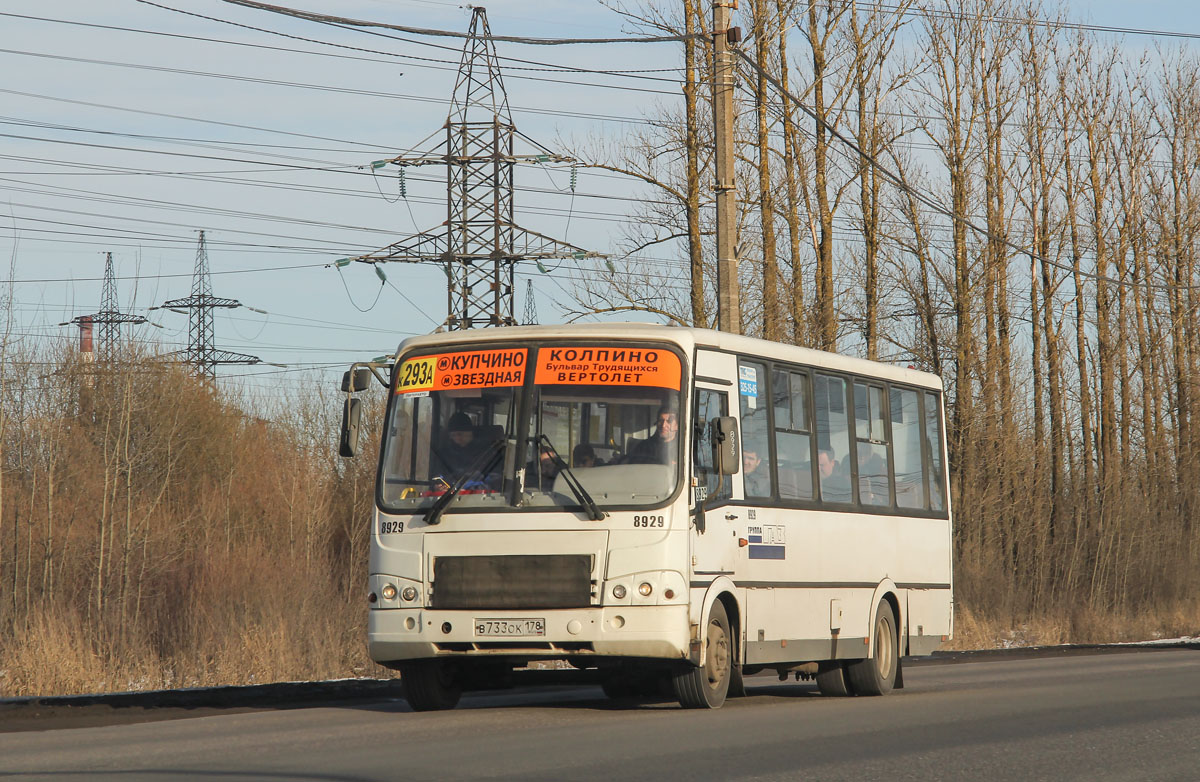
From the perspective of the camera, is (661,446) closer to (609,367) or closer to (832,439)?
(609,367)

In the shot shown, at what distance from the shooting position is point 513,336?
1304 centimetres

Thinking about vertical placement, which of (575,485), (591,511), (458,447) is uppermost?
(458,447)

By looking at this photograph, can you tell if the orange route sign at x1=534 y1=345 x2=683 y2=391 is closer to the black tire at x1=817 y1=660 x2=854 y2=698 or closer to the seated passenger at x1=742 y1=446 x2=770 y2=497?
the seated passenger at x1=742 y1=446 x2=770 y2=497

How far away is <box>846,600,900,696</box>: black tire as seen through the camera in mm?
15617

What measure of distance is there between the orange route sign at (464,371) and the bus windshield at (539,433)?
11 millimetres

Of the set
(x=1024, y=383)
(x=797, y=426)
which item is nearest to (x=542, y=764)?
(x=797, y=426)

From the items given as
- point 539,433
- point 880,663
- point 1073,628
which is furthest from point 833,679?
point 1073,628

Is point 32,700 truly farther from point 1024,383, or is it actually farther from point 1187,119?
point 1187,119

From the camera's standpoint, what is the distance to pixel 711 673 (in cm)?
1282

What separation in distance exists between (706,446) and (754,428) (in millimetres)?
1203

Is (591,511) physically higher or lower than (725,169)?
lower

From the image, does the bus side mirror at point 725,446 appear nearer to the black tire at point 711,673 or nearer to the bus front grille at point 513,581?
the black tire at point 711,673

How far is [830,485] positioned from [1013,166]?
28054 mm

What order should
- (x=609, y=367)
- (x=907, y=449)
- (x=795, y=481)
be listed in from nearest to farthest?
(x=609, y=367) < (x=795, y=481) < (x=907, y=449)
